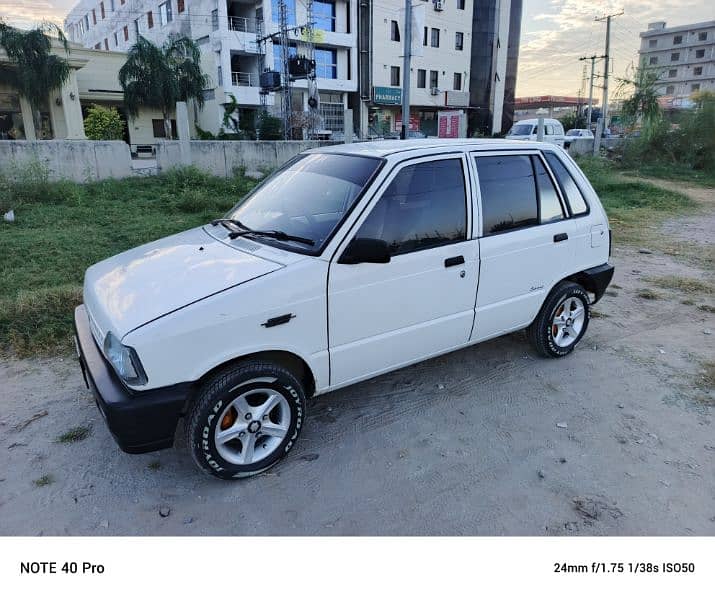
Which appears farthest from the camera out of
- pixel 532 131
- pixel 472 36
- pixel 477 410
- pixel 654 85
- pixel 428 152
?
pixel 472 36

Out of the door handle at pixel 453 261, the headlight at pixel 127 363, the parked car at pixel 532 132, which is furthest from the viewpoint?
the parked car at pixel 532 132

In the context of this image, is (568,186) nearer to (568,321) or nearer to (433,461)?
(568,321)

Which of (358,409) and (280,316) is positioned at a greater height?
(280,316)

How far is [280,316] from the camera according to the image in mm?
2883

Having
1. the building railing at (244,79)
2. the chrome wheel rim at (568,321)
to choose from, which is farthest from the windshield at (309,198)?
the building railing at (244,79)

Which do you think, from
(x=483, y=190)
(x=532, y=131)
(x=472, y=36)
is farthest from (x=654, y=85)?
(x=483, y=190)

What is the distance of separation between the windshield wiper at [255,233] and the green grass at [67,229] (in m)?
2.12

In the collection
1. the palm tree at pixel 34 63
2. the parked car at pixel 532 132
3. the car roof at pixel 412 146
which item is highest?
the palm tree at pixel 34 63

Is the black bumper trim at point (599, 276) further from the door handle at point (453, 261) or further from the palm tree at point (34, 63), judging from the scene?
the palm tree at point (34, 63)

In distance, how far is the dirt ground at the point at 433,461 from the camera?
272 cm

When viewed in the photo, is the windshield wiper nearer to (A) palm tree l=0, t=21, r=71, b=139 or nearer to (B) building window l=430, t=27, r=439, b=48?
(A) palm tree l=0, t=21, r=71, b=139

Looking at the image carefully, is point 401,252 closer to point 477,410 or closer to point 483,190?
point 483,190

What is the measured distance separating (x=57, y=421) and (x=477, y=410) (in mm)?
2994

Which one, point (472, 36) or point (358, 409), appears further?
point (472, 36)
